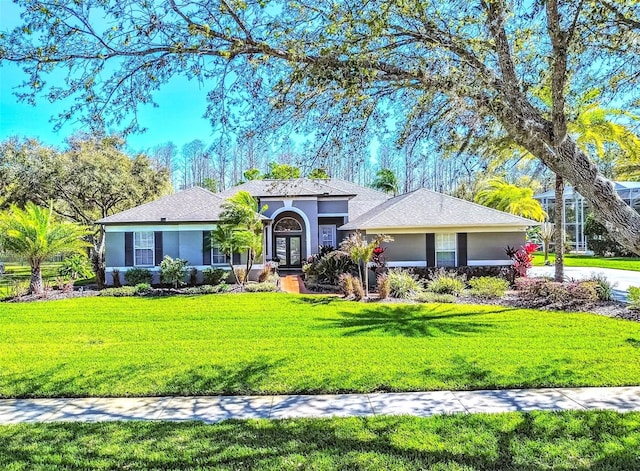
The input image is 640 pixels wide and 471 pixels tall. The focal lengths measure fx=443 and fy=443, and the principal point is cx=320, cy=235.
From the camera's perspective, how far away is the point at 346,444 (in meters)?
4.79

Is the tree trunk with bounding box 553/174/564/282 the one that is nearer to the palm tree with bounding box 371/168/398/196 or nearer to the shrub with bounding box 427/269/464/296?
the shrub with bounding box 427/269/464/296

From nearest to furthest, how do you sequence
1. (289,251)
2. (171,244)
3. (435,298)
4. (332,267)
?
1. (435,298)
2. (332,267)
3. (171,244)
4. (289,251)

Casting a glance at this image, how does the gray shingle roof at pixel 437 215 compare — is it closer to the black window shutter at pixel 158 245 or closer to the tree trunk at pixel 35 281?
the black window shutter at pixel 158 245

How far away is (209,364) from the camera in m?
7.88

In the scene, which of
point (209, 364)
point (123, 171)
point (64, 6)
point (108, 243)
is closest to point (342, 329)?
point (209, 364)

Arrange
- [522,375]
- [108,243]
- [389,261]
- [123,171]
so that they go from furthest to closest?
[123,171] < [108,243] < [389,261] < [522,375]

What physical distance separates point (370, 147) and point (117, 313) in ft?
33.7

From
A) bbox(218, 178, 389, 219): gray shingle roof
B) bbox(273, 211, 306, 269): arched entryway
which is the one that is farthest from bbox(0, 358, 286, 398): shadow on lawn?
bbox(273, 211, 306, 269): arched entryway

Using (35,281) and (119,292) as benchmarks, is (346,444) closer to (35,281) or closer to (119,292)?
(119,292)

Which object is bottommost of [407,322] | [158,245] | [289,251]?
[407,322]

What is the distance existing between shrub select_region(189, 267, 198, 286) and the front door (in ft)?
30.0

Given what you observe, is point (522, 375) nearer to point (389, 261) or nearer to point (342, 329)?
point (342, 329)

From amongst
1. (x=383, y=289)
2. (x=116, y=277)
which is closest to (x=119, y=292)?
(x=116, y=277)

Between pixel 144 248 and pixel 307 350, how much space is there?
15051mm
